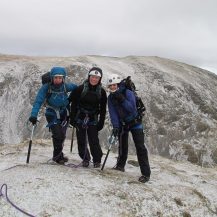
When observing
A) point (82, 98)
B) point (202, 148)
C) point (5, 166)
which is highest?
point (82, 98)

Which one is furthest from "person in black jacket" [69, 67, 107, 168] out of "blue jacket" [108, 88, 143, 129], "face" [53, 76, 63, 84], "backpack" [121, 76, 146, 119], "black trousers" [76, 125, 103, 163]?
"backpack" [121, 76, 146, 119]

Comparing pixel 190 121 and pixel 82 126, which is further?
pixel 190 121

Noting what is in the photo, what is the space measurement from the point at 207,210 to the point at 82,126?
568cm

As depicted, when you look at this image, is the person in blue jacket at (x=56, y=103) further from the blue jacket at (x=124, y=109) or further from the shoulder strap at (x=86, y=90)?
the blue jacket at (x=124, y=109)

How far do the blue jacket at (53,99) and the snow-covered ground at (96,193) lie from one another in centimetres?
204

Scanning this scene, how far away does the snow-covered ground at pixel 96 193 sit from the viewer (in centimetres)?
1263

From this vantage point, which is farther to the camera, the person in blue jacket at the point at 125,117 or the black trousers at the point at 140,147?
the black trousers at the point at 140,147

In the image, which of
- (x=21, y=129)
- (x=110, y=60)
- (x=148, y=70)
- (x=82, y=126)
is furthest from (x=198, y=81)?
(x=82, y=126)

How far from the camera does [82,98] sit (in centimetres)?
1606

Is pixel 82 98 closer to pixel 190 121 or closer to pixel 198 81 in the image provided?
pixel 190 121

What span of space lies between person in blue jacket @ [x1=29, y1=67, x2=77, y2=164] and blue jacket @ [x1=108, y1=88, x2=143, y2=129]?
68.5 inches

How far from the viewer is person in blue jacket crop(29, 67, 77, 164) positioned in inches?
622

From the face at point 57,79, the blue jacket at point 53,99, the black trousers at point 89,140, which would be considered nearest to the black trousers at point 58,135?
the blue jacket at point 53,99

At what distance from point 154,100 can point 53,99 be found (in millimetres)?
46212
